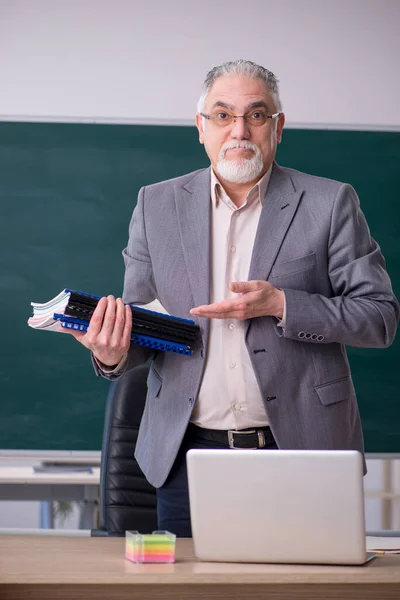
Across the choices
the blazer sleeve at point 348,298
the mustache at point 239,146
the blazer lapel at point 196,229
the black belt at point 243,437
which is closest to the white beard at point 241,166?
the mustache at point 239,146

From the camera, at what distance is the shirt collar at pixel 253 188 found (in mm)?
2291

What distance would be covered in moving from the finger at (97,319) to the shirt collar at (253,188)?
542mm

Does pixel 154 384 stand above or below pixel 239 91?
below

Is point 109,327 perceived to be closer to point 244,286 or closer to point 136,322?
point 136,322

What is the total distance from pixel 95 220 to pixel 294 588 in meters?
2.57

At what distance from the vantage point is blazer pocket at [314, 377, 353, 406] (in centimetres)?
207

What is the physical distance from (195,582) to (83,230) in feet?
8.30

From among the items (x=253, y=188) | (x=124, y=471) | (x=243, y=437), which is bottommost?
(x=124, y=471)

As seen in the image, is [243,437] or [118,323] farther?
→ [243,437]

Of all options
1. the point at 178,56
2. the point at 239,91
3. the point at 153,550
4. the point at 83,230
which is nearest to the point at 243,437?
the point at 153,550

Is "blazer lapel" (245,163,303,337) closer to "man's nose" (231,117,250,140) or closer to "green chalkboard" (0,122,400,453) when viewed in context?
"man's nose" (231,117,250,140)

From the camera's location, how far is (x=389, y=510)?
378 centimetres

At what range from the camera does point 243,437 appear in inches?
81.2

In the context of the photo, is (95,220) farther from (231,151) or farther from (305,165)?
(231,151)
